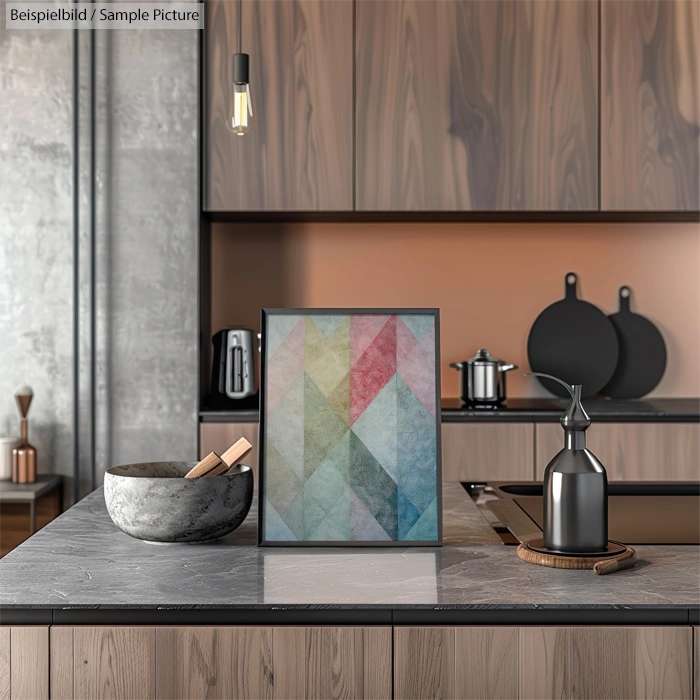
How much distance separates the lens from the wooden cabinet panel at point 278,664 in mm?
922

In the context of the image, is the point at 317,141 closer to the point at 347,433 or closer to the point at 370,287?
the point at 370,287

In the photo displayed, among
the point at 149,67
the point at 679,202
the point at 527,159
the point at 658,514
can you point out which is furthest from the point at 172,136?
the point at 658,514

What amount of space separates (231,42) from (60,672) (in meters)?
2.58

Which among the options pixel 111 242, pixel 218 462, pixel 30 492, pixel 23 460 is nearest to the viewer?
pixel 218 462

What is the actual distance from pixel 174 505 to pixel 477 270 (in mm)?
2522

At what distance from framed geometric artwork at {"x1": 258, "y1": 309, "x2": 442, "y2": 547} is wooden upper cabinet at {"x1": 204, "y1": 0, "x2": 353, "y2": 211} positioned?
1856 millimetres

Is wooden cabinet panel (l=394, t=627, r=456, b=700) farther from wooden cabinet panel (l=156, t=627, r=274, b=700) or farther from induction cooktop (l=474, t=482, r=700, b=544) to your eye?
induction cooktop (l=474, t=482, r=700, b=544)

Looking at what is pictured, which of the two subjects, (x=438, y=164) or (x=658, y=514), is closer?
(x=658, y=514)

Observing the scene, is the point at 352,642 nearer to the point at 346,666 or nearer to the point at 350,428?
the point at 346,666

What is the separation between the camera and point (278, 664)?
0.93 metres

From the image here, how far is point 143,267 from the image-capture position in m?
2.97

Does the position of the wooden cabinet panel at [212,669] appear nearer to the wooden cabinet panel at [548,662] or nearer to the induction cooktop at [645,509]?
the wooden cabinet panel at [548,662]

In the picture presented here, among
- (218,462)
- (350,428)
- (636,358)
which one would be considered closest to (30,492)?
(218,462)

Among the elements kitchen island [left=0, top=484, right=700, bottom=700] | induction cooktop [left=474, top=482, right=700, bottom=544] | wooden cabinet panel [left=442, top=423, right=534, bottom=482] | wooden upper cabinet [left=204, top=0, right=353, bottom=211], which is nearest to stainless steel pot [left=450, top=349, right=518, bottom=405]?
wooden cabinet panel [left=442, top=423, right=534, bottom=482]
